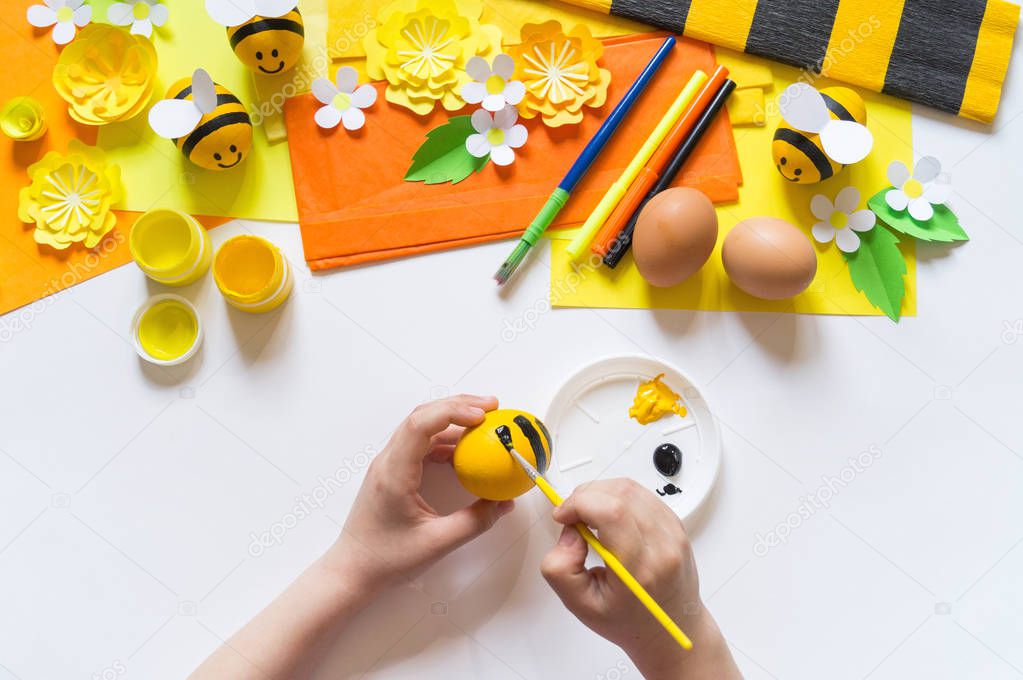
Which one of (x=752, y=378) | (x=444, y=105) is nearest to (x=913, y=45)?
(x=752, y=378)

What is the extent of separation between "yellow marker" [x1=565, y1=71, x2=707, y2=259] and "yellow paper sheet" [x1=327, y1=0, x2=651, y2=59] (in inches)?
4.4

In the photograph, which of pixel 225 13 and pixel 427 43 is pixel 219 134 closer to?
pixel 225 13

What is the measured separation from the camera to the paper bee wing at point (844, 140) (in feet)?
3.06

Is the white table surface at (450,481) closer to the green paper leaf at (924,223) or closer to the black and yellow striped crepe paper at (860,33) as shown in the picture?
the green paper leaf at (924,223)

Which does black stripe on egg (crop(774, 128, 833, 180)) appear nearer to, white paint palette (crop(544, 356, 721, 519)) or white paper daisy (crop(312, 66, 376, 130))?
white paint palette (crop(544, 356, 721, 519))

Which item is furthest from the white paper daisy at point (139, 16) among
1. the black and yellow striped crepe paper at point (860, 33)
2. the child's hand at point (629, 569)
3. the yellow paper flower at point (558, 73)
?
the child's hand at point (629, 569)

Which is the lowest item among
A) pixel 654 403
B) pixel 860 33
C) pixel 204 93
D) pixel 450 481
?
pixel 450 481

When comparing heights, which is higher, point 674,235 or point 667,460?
point 674,235

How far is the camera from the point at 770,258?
91cm

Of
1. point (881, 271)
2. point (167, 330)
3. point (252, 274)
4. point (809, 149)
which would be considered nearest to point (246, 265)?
point (252, 274)

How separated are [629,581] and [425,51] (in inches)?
27.6

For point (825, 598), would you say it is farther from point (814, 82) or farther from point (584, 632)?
point (814, 82)

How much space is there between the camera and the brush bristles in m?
0.98

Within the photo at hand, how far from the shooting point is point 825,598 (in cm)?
98
